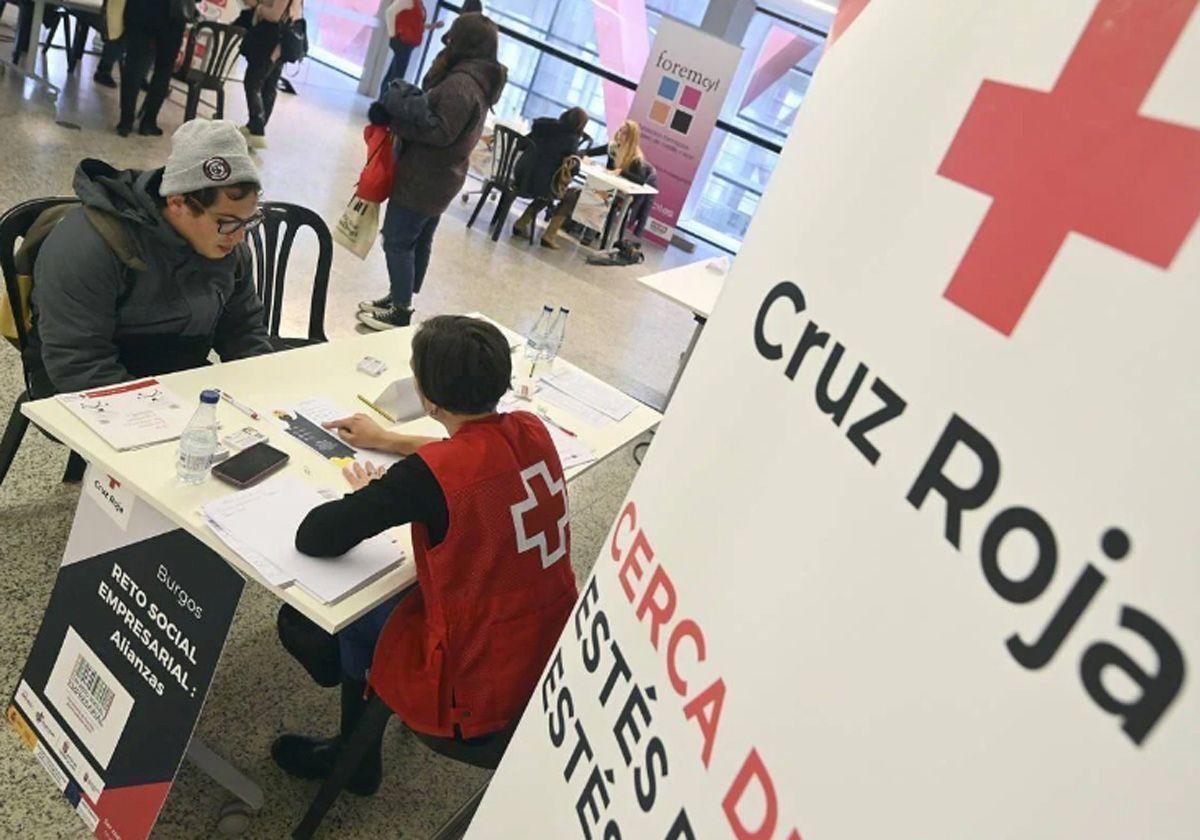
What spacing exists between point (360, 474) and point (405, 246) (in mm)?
2442

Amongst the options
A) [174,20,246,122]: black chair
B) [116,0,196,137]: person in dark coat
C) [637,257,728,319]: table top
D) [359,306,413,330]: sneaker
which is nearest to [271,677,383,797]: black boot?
[637,257,728,319]: table top

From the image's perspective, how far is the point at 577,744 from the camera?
2.95 feet

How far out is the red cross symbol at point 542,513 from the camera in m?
1.54

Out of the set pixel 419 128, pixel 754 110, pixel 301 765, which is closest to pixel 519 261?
pixel 419 128

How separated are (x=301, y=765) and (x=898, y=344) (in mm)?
1756

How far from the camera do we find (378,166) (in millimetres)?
3656

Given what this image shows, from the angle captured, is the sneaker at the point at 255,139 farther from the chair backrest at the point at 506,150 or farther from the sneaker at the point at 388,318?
the sneaker at the point at 388,318

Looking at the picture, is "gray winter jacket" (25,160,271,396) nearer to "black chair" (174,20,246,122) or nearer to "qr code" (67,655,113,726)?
"qr code" (67,655,113,726)

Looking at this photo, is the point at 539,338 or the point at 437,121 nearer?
the point at 539,338

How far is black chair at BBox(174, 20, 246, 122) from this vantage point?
557 centimetres

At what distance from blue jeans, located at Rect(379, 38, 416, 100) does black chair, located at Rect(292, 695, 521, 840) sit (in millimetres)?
6928

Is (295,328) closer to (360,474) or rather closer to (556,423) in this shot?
(556,423)

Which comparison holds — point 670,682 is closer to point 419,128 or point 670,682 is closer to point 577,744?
point 577,744

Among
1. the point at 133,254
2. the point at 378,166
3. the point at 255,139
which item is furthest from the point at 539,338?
the point at 255,139
